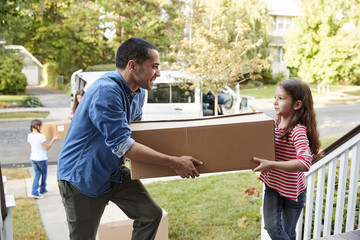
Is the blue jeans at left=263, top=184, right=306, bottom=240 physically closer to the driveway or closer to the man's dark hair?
the man's dark hair

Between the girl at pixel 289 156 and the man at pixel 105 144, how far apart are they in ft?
2.01

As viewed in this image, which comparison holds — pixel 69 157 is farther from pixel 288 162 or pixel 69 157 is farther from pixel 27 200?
pixel 27 200

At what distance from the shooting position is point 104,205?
272cm

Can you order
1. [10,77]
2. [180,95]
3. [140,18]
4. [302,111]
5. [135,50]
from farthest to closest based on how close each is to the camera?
[10,77] → [140,18] → [180,95] → [302,111] → [135,50]

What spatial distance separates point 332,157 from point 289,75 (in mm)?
35006

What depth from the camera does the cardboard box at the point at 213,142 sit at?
2.36 m

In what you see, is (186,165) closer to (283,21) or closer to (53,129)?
(53,129)

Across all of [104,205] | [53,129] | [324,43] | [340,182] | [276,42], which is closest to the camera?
[104,205]

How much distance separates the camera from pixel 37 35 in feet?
119

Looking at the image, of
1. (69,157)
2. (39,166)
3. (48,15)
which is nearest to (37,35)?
(48,15)

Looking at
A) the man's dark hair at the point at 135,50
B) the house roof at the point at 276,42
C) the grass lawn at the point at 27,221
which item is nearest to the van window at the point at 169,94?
the grass lawn at the point at 27,221

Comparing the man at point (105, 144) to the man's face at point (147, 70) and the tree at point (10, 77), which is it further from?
the tree at point (10, 77)

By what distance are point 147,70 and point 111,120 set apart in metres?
0.42

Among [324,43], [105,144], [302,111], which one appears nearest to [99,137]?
[105,144]
